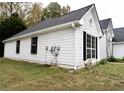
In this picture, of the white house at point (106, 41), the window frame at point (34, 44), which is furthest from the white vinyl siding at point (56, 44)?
the white house at point (106, 41)

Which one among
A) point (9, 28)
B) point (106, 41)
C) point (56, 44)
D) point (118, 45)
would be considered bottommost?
point (56, 44)

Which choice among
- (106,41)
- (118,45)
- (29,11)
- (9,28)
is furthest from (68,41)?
(29,11)

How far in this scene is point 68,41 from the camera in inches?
392

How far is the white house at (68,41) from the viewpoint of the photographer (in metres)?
9.66

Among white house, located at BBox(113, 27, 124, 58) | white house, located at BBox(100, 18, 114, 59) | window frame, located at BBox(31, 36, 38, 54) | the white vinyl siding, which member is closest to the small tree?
the white vinyl siding

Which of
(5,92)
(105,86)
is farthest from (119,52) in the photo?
(5,92)

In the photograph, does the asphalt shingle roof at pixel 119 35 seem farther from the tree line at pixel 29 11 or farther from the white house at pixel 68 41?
the tree line at pixel 29 11

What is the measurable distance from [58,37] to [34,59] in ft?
13.2

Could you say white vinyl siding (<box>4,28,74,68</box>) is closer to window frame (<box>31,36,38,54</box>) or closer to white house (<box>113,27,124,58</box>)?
window frame (<box>31,36,38,54</box>)

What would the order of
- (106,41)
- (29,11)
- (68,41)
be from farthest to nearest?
1. (29,11)
2. (106,41)
3. (68,41)

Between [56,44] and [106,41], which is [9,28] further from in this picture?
[56,44]

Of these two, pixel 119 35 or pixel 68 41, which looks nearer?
pixel 68 41

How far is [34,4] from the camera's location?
35.2 meters

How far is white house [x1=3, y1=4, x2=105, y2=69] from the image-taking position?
9656 millimetres
